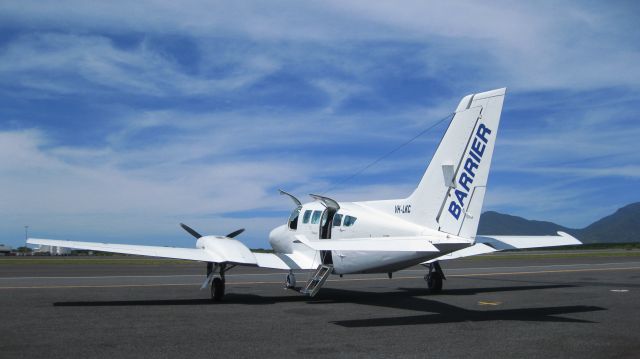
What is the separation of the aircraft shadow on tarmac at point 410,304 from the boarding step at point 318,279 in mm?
683

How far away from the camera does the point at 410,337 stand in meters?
12.0

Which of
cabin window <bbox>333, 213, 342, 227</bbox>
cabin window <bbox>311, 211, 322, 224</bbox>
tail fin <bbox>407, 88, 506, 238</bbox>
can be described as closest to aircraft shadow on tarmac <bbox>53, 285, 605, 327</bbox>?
tail fin <bbox>407, 88, 506, 238</bbox>

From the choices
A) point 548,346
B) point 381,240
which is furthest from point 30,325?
point 548,346

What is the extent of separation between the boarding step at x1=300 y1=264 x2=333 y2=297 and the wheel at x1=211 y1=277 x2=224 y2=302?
121 inches

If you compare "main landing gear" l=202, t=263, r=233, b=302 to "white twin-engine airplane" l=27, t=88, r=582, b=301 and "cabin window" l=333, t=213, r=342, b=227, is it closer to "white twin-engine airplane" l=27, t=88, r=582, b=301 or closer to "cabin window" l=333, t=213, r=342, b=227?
"white twin-engine airplane" l=27, t=88, r=582, b=301

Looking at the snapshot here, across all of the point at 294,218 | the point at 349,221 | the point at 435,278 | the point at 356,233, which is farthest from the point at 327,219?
the point at 435,278

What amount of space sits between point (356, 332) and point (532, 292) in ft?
41.0

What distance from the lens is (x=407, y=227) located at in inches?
671

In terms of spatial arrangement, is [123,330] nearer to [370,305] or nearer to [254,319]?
[254,319]

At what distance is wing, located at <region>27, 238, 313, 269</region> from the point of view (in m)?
19.5

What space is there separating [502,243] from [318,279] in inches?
288

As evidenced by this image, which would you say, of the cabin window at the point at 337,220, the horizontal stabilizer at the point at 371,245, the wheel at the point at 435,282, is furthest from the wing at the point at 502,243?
the horizontal stabilizer at the point at 371,245

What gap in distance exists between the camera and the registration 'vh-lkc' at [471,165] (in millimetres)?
16078

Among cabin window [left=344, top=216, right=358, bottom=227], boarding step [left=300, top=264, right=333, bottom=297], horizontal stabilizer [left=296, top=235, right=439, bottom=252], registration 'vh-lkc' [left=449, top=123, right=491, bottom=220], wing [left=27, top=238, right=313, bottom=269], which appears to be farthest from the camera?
wing [left=27, top=238, right=313, bottom=269]
